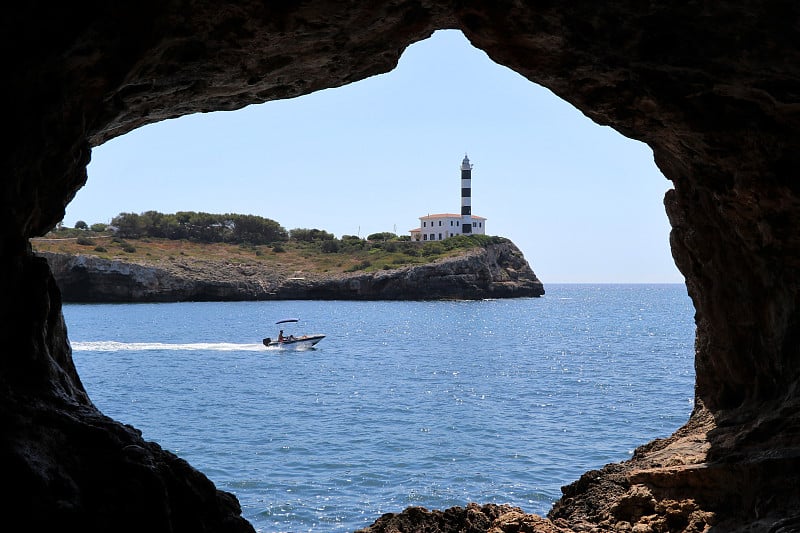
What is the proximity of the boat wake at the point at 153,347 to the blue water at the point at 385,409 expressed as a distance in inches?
10.4

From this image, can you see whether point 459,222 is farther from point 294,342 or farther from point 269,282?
point 294,342

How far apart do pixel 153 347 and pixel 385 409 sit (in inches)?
1347

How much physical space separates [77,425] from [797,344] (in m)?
9.27

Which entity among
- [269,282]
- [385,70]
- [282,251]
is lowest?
[269,282]

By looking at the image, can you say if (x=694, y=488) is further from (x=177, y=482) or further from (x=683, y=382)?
(x=683, y=382)

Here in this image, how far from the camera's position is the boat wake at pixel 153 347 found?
191 ft

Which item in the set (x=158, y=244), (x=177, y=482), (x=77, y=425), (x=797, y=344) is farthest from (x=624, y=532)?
(x=158, y=244)

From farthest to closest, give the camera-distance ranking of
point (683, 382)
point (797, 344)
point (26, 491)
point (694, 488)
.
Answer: point (683, 382), point (694, 488), point (797, 344), point (26, 491)

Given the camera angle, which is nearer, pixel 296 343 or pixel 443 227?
pixel 296 343

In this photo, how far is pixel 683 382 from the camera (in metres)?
40.4

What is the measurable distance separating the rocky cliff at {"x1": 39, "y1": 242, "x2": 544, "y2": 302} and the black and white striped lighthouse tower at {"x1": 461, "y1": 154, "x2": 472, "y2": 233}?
13.4m

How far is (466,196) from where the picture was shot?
14888cm

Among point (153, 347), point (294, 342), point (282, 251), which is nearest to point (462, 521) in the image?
point (294, 342)

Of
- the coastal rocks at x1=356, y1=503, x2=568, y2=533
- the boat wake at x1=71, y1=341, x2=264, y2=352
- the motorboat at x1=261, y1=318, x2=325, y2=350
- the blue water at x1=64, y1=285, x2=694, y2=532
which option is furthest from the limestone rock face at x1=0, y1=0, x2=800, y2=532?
the boat wake at x1=71, y1=341, x2=264, y2=352
